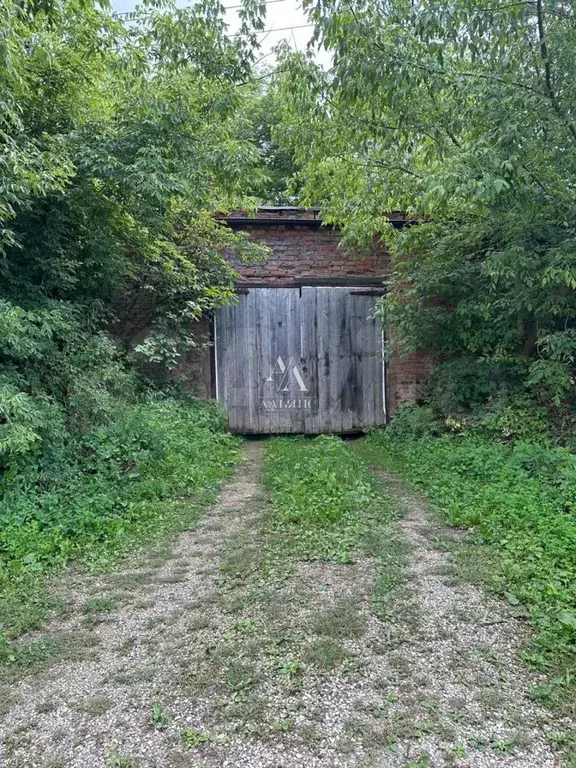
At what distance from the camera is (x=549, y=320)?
17.0 ft

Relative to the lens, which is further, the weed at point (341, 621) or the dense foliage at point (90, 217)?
the dense foliage at point (90, 217)

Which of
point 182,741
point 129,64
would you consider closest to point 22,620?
point 182,741

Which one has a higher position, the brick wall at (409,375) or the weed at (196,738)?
the brick wall at (409,375)

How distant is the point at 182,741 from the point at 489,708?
987 mm

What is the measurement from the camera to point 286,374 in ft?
23.9

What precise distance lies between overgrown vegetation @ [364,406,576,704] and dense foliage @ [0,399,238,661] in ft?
6.57

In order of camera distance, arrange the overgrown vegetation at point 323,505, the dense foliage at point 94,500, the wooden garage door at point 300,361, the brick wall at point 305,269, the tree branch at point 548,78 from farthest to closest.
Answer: the wooden garage door at point 300,361, the brick wall at point 305,269, the tree branch at point 548,78, the overgrown vegetation at point 323,505, the dense foliage at point 94,500

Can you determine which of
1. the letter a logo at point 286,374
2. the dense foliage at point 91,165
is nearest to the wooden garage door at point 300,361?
the letter a logo at point 286,374

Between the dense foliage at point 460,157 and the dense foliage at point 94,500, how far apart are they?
9.89 feet

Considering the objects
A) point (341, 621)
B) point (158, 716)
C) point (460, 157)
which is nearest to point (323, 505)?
point (341, 621)

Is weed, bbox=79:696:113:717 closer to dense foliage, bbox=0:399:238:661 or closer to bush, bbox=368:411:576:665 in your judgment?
dense foliage, bbox=0:399:238:661

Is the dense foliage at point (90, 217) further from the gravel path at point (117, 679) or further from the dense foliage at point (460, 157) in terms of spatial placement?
the dense foliage at point (460, 157)

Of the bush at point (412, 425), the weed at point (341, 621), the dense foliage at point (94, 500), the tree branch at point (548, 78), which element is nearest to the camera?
the weed at point (341, 621)

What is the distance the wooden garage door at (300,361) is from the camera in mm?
7152
